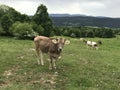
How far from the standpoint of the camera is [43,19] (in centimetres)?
5853

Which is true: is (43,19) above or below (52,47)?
below

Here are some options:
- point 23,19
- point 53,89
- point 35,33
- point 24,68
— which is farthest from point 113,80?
point 23,19

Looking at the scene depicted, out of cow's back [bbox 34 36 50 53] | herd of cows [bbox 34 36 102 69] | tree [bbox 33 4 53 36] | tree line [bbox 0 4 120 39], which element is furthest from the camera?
tree [bbox 33 4 53 36]

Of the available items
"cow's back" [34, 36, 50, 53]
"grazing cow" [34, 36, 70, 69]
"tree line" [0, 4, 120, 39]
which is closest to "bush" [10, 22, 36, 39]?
"tree line" [0, 4, 120, 39]

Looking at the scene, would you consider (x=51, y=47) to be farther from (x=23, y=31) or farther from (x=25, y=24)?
(x=25, y=24)

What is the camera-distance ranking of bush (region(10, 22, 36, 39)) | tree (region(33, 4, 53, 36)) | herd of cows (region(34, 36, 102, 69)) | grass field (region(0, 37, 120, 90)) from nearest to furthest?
1. grass field (region(0, 37, 120, 90))
2. herd of cows (region(34, 36, 102, 69))
3. bush (region(10, 22, 36, 39))
4. tree (region(33, 4, 53, 36))

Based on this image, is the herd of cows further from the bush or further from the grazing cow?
the bush

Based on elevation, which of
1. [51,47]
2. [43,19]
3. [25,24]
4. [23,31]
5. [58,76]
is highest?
[51,47]

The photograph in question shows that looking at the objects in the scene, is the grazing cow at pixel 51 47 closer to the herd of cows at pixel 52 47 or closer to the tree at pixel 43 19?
the herd of cows at pixel 52 47

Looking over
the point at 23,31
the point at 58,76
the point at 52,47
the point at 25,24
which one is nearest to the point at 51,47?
the point at 52,47

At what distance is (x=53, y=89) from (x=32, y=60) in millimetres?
7984

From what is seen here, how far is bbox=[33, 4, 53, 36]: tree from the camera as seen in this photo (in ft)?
189

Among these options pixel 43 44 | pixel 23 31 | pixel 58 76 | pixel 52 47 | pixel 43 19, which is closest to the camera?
pixel 58 76

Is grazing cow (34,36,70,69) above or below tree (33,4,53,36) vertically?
above
